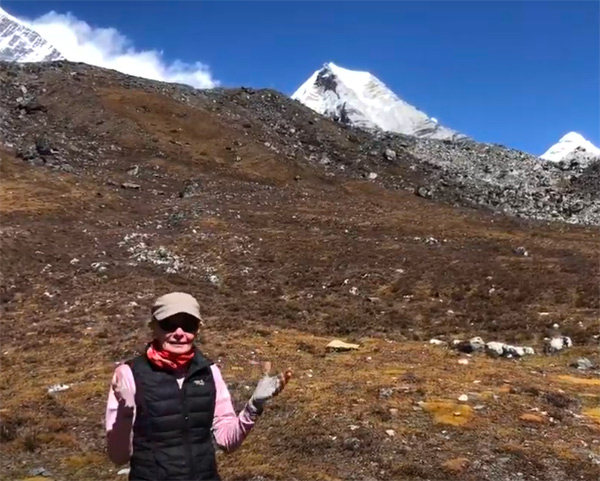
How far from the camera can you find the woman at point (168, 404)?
5.10 m

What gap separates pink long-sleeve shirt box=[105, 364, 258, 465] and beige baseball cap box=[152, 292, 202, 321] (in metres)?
0.47

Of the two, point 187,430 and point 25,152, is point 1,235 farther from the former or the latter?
point 187,430

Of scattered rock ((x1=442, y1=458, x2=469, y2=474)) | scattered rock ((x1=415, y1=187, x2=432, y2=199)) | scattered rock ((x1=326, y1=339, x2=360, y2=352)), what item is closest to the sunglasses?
scattered rock ((x1=442, y1=458, x2=469, y2=474))

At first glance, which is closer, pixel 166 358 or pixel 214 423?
pixel 166 358

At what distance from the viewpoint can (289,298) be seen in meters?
27.4

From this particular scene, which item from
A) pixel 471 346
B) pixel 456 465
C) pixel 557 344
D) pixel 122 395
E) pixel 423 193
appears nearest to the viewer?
pixel 122 395

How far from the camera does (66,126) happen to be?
189 ft

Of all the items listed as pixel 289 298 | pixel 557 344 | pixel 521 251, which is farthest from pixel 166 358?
pixel 521 251

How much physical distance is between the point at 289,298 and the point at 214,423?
21.9 metres

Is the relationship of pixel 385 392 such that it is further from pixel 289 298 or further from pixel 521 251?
pixel 521 251

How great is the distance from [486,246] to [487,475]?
27.0 meters

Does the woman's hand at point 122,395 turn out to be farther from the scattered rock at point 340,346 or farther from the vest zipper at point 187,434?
the scattered rock at point 340,346

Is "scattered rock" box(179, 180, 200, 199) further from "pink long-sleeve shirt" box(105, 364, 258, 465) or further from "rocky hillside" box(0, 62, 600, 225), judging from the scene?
"pink long-sleeve shirt" box(105, 364, 258, 465)

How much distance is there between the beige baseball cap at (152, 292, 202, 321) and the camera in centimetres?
514
